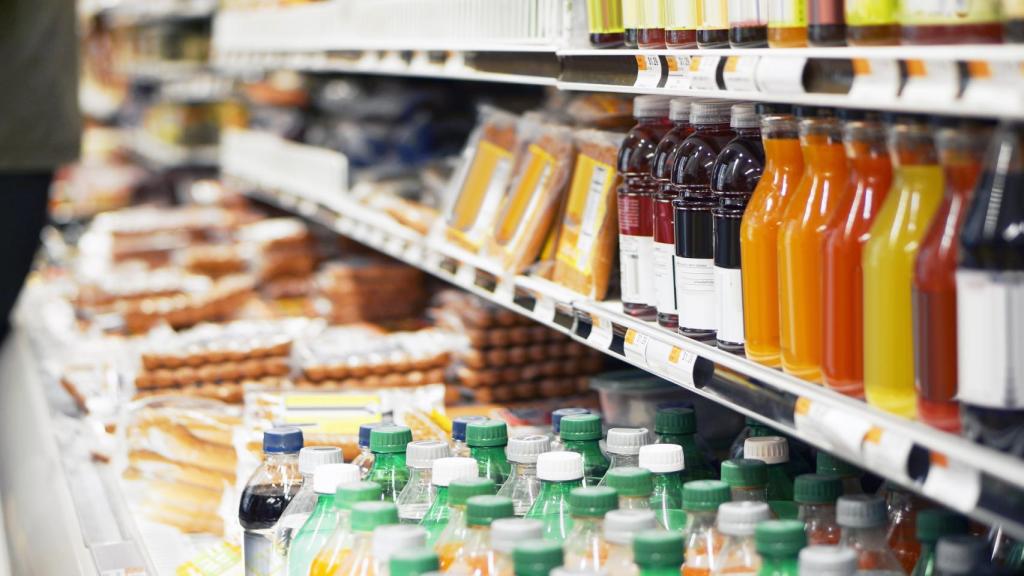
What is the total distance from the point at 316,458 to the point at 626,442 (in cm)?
51

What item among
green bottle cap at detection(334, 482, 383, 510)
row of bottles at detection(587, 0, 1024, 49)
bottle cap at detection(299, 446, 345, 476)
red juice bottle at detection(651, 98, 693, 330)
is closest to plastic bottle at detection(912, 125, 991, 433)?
row of bottles at detection(587, 0, 1024, 49)

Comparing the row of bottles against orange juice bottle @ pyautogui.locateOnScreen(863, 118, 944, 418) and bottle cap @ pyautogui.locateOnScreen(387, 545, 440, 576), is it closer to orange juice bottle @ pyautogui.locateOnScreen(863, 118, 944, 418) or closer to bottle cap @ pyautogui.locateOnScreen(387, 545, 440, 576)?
orange juice bottle @ pyautogui.locateOnScreen(863, 118, 944, 418)

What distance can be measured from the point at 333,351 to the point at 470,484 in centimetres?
180

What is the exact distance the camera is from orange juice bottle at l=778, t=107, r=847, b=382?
1673mm

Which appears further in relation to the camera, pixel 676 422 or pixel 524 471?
pixel 676 422

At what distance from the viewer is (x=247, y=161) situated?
5777 millimetres

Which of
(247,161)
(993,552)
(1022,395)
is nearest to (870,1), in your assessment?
Answer: (1022,395)

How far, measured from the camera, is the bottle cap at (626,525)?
62.8 inches

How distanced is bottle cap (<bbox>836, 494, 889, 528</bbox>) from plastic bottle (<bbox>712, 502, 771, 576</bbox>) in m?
0.09

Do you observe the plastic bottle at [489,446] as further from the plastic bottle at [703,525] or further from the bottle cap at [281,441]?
the plastic bottle at [703,525]

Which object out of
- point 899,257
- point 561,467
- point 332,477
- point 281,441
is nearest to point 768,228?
point 899,257

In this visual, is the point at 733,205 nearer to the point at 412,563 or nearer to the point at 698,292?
the point at 698,292

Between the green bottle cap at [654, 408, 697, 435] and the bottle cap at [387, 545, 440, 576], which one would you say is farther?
the green bottle cap at [654, 408, 697, 435]

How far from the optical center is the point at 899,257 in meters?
1.46
